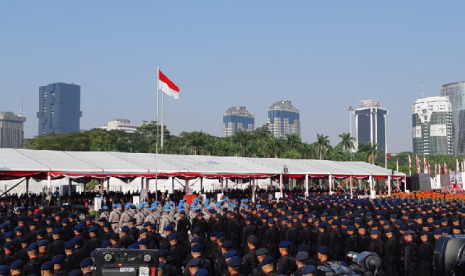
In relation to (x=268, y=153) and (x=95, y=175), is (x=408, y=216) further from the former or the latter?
(x=268, y=153)

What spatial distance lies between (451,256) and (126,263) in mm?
4132

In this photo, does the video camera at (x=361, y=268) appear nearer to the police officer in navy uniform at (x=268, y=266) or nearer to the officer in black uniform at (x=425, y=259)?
the police officer in navy uniform at (x=268, y=266)

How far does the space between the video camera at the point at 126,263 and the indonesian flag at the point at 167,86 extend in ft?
89.1

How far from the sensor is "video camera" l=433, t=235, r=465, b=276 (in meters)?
6.98

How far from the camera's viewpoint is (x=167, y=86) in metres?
33.2

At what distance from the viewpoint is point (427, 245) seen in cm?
1130

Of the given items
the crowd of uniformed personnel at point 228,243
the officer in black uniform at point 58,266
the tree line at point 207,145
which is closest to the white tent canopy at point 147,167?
the crowd of uniformed personnel at point 228,243

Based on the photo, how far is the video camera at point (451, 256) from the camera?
275 inches

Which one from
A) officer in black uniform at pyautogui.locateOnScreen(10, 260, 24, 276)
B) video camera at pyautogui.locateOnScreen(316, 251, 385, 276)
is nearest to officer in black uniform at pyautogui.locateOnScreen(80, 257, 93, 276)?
officer in black uniform at pyautogui.locateOnScreen(10, 260, 24, 276)

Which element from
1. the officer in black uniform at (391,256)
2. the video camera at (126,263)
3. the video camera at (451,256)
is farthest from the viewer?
the officer in black uniform at (391,256)

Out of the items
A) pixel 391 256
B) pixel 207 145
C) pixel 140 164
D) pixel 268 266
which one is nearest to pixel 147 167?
pixel 140 164

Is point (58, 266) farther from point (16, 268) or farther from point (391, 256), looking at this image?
point (391, 256)

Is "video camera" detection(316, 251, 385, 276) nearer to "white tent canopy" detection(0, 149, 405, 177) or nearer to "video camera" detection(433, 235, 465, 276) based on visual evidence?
"video camera" detection(433, 235, 465, 276)

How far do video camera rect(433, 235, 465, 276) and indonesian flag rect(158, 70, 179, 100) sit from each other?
26615 mm
